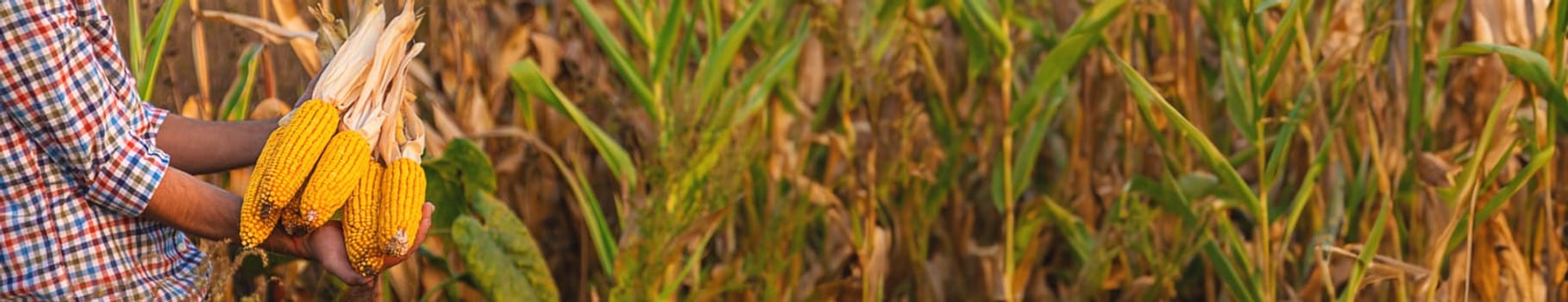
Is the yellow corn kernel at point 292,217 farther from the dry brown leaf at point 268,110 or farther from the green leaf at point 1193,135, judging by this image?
the green leaf at point 1193,135

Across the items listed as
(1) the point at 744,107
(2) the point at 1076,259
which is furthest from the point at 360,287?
(2) the point at 1076,259

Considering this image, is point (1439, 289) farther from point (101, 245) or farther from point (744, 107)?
point (101, 245)

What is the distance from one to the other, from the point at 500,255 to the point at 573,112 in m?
0.17

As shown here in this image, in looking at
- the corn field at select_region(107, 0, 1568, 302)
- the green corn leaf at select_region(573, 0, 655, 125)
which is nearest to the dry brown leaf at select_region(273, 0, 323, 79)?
the corn field at select_region(107, 0, 1568, 302)

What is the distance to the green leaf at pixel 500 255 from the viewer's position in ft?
4.82

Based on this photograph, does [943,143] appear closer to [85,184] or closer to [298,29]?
[298,29]

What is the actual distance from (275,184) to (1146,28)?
145 centimetres

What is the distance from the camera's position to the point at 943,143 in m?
1.97

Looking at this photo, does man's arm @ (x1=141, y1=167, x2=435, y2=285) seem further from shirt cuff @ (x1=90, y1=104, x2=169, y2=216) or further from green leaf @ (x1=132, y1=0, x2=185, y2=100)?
green leaf @ (x1=132, y1=0, x2=185, y2=100)

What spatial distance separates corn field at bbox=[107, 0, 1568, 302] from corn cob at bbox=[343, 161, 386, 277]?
1.15 feet

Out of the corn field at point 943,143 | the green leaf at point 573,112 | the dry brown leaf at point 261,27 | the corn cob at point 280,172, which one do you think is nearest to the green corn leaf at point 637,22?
the corn field at point 943,143

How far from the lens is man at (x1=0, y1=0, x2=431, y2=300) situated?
799mm

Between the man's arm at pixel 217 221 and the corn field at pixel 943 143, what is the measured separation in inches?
Result: 12.6

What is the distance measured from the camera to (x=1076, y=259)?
1.98 m
